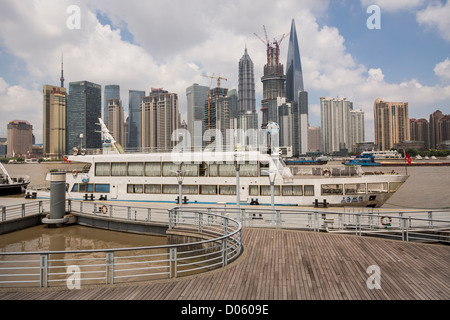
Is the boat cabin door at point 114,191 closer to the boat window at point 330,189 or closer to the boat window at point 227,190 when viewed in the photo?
the boat window at point 227,190

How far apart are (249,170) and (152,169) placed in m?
10.5

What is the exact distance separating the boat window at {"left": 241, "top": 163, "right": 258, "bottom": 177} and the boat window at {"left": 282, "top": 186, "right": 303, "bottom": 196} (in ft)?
10.3

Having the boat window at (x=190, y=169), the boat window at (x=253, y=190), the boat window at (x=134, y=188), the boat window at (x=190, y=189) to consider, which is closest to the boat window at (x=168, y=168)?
the boat window at (x=190, y=169)

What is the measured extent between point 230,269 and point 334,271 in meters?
3.36

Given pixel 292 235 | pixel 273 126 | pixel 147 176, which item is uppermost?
pixel 273 126

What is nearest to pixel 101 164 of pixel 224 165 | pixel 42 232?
pixel 42 232

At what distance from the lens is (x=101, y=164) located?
30.6 meters

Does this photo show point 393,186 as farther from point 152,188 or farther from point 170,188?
point 152,188

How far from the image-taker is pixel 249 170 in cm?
2639

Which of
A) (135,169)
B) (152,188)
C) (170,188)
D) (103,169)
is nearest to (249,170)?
(170,188)

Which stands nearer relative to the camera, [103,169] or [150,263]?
[150,263]

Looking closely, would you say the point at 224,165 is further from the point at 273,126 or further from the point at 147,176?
the point at 147,176
